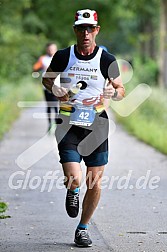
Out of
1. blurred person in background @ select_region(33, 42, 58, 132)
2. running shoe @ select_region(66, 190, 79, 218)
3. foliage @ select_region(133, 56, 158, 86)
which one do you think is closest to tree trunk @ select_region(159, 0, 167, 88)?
foliage @ select_region(133, 56, 158, 86)

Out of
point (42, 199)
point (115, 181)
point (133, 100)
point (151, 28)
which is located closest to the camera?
point (42, 199)

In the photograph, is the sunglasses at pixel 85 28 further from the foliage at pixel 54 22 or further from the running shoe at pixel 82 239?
the foliage at pixel 54 22

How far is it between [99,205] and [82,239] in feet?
8.28

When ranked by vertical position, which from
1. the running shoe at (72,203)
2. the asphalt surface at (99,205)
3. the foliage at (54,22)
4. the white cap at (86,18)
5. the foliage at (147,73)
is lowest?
the foliage at (147,73)

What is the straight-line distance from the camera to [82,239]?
8047mm

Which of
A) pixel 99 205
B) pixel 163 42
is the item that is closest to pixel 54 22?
pixel 163 42

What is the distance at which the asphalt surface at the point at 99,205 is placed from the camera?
830 cm

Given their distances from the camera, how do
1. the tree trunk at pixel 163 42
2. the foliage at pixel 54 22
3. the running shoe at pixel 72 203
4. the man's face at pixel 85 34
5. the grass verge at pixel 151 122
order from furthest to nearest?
1. the foliage at pixel 54 22
2. the tree trunk at pixel 163 42
3. the grass verge at pixel 151 122
4. the running shoe at pixel 72 203
5. the man's face at pixel 85 34

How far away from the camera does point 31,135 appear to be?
20.4m

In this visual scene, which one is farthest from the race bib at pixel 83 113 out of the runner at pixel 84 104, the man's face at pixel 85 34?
the man's face at pixel 85 34

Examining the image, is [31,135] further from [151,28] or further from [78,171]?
[151,28]

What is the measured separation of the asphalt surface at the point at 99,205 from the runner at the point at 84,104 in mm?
467

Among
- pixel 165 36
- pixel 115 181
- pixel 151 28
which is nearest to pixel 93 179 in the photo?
pixel 115 181

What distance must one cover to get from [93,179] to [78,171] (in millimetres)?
158
